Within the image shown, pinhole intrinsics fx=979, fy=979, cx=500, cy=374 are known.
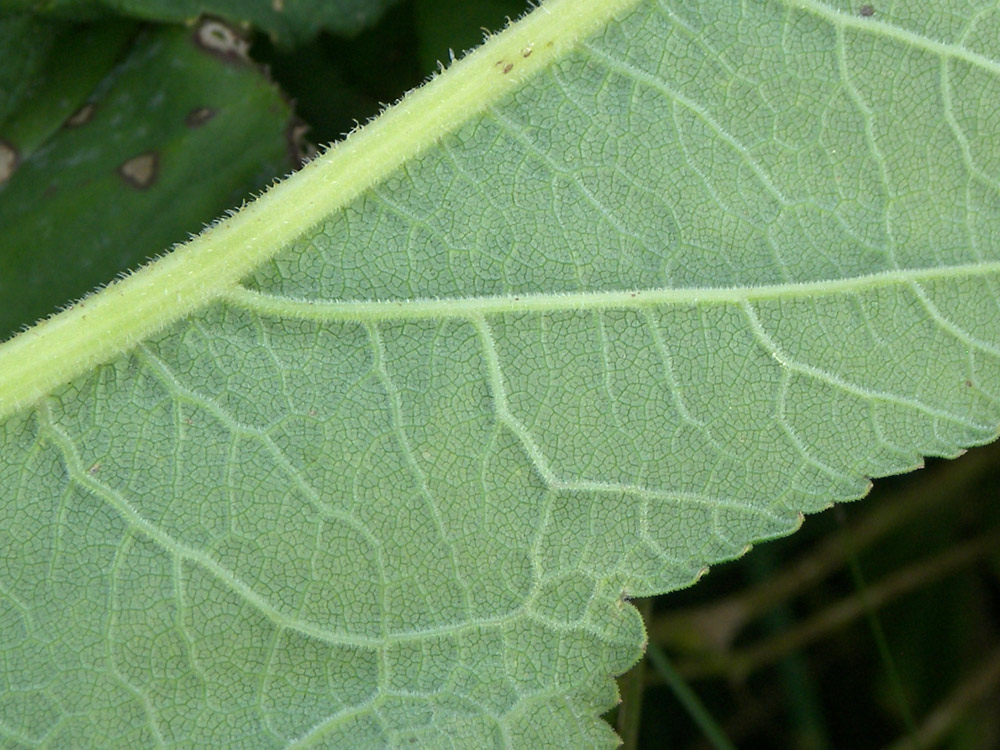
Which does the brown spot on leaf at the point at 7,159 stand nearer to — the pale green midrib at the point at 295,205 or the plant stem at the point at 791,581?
the pale green midrib at the point at 295,205

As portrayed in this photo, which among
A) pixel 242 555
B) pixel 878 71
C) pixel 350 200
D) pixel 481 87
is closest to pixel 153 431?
pixel 242 555

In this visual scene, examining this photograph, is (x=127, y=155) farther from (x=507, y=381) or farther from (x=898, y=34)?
(x=898, y=34)

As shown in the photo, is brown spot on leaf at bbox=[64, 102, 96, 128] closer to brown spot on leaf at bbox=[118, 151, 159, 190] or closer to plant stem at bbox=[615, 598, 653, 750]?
brown spot on leaf at bbox=[118, 151, 159, 190]

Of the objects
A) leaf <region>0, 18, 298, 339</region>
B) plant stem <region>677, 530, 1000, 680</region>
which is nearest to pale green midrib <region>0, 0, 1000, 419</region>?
leaf <region>0, 18, 298, 339</region>

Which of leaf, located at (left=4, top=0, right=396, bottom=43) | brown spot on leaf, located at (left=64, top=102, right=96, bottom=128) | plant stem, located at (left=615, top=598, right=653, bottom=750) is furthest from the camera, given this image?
brown spot on leaf, located at (left=64, top=102, right=96, bottom=128)

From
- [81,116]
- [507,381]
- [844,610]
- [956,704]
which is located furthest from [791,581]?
[81,116]

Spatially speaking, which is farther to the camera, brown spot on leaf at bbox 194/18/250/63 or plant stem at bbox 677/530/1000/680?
plant stem at bbox 677/530/1000/680

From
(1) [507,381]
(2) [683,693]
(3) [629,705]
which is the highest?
(1) [507,381]
